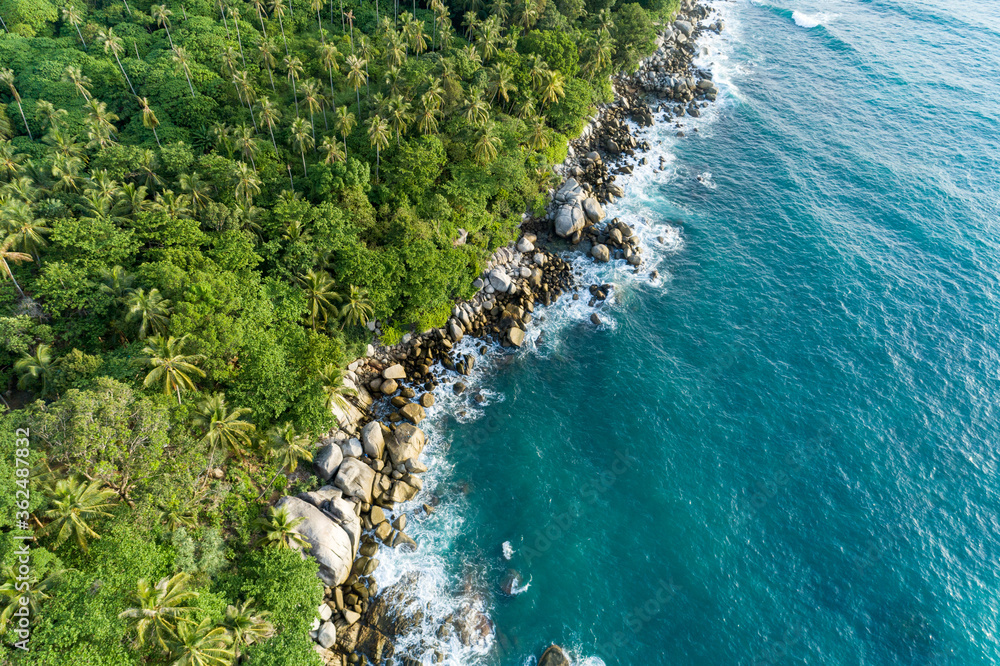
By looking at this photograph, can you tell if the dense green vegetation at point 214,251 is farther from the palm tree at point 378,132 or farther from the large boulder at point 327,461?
the large boulder at point 327,461

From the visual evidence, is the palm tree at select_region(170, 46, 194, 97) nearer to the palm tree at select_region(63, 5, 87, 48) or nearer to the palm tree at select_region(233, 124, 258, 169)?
the palm tree at select_region(233, 124, 258, 169)

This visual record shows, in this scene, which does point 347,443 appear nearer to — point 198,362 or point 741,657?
point 198,362

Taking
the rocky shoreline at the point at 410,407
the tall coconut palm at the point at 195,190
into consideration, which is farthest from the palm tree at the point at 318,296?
the tall coconut palm at the point at 195,190

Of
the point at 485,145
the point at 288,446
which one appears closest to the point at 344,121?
the point at 485,145

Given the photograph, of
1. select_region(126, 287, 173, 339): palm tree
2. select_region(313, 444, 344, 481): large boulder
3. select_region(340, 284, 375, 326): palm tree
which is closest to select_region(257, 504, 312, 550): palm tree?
select_region(313, 444, 344, 481): large boulder

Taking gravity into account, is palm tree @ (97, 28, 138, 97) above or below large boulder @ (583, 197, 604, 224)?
above
